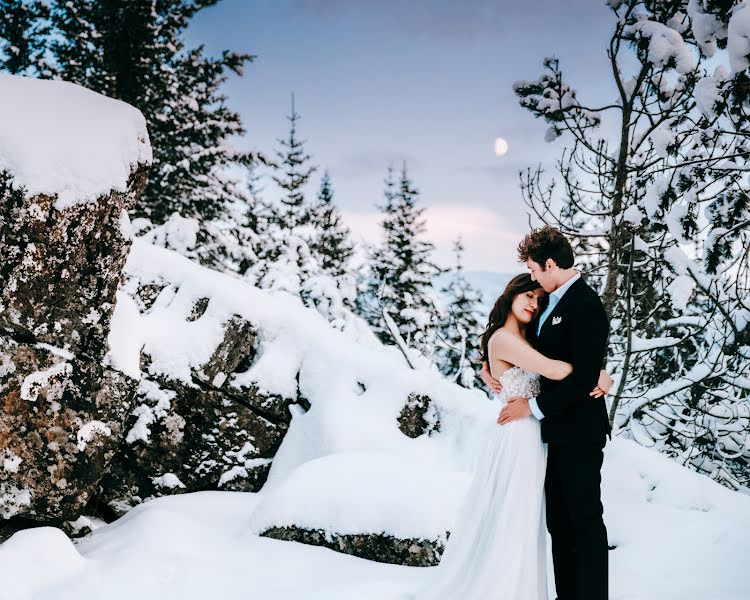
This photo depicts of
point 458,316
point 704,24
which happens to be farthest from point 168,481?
point 458,316

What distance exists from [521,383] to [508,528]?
0.88 metres

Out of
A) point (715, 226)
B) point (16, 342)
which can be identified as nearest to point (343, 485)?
point (16, 342)

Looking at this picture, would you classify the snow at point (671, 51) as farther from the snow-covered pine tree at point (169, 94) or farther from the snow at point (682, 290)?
the snow-covered pine tree at point (169, 94)

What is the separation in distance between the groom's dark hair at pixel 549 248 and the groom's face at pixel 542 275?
26mm

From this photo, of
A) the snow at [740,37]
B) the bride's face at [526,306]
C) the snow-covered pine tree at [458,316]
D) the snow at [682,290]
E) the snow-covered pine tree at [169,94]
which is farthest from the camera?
the snow-covered pine tree at [458,316]

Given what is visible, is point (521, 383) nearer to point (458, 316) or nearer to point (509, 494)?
point (509, 494)

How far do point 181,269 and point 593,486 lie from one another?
5242mm

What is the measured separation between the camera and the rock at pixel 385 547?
415cm

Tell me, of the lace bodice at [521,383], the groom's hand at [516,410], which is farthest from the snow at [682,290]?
the groom's hand at [516,410]

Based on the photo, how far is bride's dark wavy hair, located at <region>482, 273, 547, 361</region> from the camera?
3.35 metres

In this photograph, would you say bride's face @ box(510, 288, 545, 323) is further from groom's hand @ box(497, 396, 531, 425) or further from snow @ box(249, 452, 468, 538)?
snow @ box(249, 452, 468, 538)

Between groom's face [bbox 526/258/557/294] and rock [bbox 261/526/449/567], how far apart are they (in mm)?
2333

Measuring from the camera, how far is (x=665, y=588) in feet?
11.8

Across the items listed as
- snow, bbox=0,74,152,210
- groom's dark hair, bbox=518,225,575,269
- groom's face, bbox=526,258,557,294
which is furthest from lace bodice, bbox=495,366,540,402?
snow, bbox=0,74,152,210
